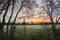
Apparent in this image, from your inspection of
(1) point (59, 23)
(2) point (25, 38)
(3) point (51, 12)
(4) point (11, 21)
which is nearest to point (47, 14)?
(3) point (51, 12)

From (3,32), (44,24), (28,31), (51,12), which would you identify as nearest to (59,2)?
(51,12)

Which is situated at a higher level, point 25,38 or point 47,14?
point 47,14

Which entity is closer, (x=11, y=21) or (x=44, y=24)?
(x=11, y=21)

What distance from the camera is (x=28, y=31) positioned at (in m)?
12.9

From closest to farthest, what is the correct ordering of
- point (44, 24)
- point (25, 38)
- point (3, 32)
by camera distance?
point (3, 32), point (25, 38), point (44, 24)

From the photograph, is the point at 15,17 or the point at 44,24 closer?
the point at 15,17

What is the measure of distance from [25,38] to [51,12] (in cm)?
266

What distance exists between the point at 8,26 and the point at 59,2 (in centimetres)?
440

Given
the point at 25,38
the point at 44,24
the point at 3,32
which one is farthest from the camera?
the point at 44,24

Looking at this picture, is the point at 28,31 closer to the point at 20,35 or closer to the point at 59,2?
the point at 20,35

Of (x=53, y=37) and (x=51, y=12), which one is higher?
(x=51, y=12)

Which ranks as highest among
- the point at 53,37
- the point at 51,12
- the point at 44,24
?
the point at 51,12

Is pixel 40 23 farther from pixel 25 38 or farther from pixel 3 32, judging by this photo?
pixel 3 32

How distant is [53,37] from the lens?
13.6m
